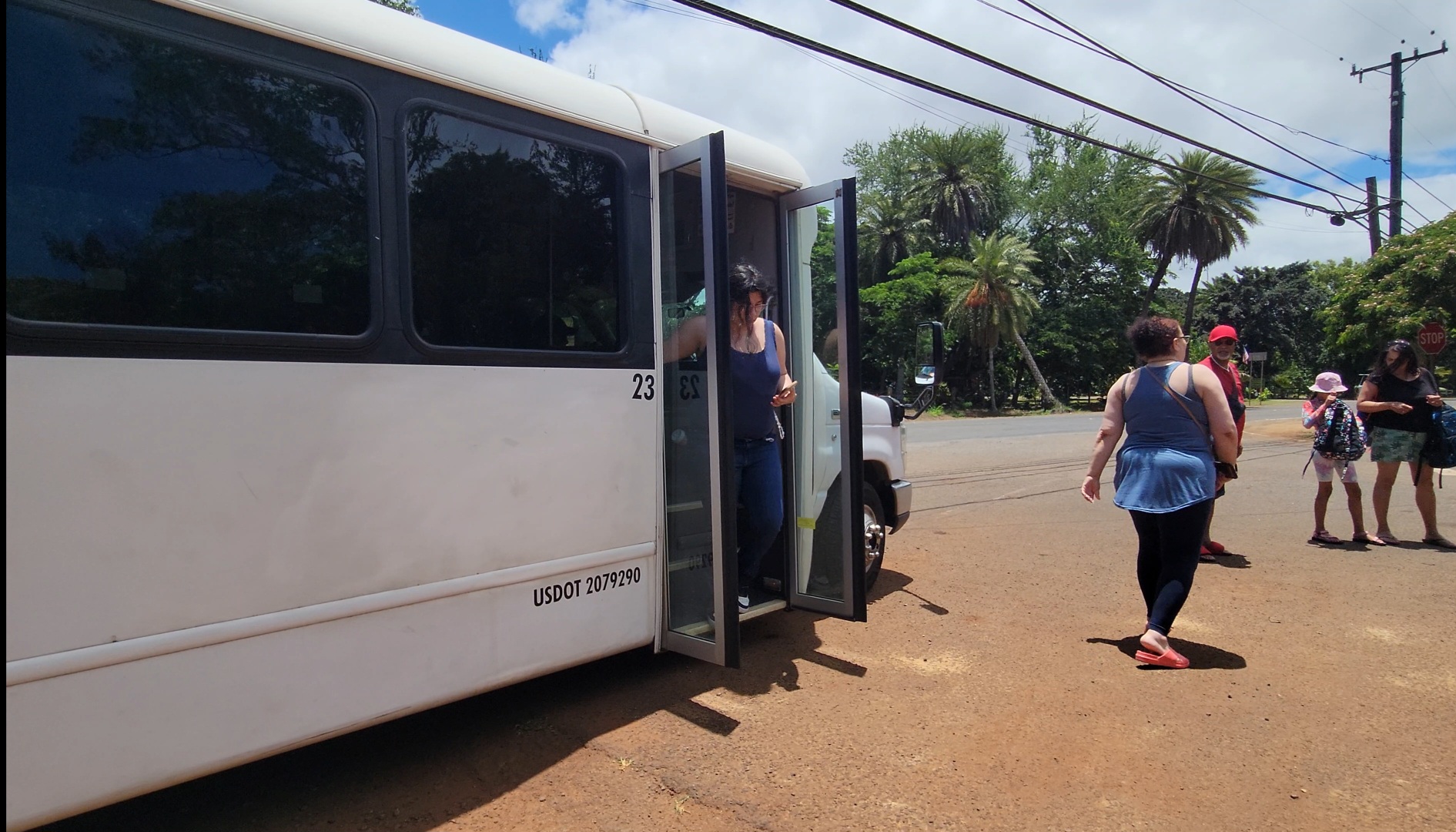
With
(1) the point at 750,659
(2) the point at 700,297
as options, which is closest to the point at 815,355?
(2) the point at 700,297

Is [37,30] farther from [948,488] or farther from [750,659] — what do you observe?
[948,488]

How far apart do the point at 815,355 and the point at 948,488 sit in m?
7.02

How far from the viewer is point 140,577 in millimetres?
2445

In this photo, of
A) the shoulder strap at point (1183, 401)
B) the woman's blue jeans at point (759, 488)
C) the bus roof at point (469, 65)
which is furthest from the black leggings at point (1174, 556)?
the bus roof at point (469, 65)

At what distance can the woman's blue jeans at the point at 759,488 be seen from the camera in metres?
4.34

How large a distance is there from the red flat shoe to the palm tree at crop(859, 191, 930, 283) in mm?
40886

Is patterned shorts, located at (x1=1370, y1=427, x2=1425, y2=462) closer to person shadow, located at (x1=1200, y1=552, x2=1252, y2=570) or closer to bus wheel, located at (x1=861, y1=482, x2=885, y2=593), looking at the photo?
person shadow, located at (x1=1200, y1=552, x2=1252, y2=570)

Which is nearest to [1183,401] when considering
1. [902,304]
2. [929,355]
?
[929,355]

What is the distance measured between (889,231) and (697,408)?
42.4 metres

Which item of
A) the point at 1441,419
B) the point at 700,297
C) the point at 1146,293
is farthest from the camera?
the point at 1146,293

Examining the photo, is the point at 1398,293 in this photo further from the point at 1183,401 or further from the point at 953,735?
the point at 953,735

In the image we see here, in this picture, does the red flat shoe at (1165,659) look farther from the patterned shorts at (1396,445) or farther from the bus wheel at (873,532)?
the patterned shorts at (1396,445)

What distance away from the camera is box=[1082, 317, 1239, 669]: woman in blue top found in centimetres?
440

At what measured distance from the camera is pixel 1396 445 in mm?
6977
